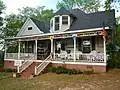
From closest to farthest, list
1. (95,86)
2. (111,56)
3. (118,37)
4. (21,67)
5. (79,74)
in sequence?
(95,86) < (79,74) < (111,56) < (21,67) < (118,37)

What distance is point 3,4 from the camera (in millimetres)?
35938

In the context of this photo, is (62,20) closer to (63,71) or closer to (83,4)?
(63,71)

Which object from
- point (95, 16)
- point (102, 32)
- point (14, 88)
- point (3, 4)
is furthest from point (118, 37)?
point (3, 4)

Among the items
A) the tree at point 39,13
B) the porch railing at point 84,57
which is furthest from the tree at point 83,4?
A: the porch railing at point 84,57

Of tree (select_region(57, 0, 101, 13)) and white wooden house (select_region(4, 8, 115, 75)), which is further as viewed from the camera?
tree (select_region(57, 0, 101, 13))

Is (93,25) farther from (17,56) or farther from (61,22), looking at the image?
(17,56)

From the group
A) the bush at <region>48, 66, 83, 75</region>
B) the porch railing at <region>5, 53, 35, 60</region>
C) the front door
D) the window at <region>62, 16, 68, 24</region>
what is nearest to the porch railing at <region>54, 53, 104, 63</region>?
the bush at <region>48, 66, 83, 75</region>

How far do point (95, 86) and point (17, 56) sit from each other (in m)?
13.4

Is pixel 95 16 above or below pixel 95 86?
above

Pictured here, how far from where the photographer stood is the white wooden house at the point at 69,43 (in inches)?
645

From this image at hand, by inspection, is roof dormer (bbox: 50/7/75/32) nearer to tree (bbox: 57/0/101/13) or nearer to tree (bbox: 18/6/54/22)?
tree (bbox: 57/0/101/13)

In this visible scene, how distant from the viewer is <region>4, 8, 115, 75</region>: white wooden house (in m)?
16.4

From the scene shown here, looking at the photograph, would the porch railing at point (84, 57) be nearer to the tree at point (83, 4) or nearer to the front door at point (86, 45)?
the front door at point (86, 45)

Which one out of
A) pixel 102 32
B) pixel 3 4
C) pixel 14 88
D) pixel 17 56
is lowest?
pixel 14 88
